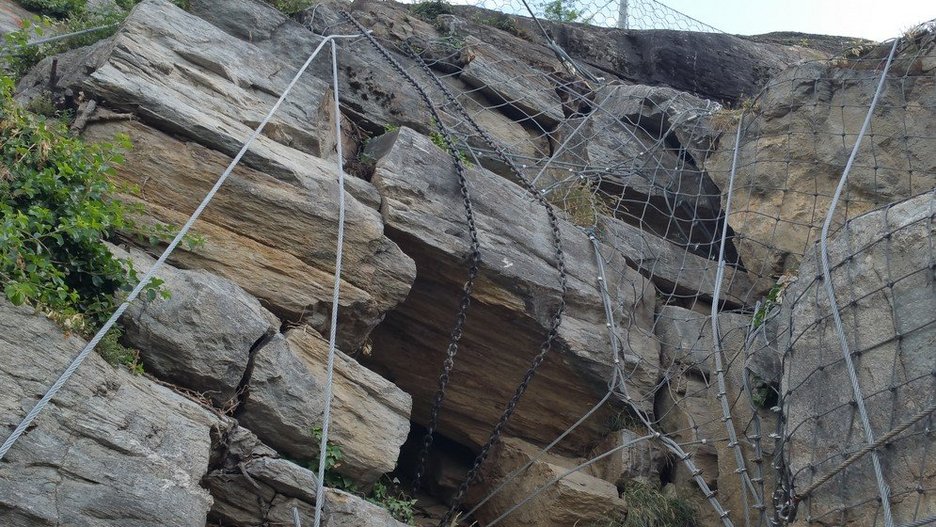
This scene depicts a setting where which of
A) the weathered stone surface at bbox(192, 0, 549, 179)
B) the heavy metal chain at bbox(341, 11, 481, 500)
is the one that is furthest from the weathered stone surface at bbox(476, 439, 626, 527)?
the weathered stone surface at bbox(192, 0, 549, 179)

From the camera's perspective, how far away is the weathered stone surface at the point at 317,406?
528cm

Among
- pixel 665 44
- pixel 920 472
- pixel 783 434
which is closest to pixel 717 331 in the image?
pixel 783 434

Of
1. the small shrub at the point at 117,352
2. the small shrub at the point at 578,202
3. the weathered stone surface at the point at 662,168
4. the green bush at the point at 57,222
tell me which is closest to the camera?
the green bush at the point at 57,222

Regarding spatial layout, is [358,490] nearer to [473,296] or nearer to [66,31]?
[473,296]

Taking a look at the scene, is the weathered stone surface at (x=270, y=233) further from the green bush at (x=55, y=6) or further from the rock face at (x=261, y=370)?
the green bush at (x=55, y=6)

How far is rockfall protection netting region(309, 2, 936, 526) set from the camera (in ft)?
18.0

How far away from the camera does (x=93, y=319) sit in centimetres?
470

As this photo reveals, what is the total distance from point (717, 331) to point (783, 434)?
122 cm

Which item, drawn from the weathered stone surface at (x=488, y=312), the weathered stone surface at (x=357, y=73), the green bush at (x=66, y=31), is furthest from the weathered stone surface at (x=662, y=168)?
the green bush at (x=66, y=31)

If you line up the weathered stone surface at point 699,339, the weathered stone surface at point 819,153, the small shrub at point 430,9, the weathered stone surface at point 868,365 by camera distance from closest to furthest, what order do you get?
the weathered stone surface at point 868,365, the weathered stone surface at point 699,339, the weathered stone surface at point 819,153, the small shrub at point 430,9

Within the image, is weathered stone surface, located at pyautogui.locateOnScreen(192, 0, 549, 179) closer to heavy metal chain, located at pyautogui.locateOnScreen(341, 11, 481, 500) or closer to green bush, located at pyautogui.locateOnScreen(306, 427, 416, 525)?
heavy metal chain, located at pyautogui.locateOnScreen(341, 11, 481, 500)

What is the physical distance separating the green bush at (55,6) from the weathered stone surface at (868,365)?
20.6 ft

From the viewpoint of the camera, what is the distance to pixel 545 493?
6.74 meters

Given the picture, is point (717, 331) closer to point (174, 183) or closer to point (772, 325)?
point (772, 325)
